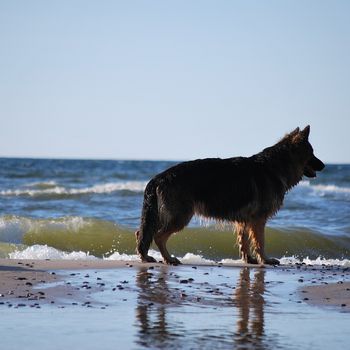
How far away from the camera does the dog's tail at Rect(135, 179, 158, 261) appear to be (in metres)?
10.7

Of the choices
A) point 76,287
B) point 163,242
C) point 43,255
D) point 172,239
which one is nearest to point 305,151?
point 163,242

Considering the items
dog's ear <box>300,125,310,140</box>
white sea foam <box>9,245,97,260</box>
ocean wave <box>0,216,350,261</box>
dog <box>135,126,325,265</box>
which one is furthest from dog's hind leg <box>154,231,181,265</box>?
ocean wave <box>0,216,350,261</box>

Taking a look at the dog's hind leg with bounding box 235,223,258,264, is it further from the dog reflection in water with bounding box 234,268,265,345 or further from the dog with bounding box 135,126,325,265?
the dog reflection in water with bounding box 234,268,265,345

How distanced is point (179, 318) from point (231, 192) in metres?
4.33

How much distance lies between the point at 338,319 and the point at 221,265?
388 cm

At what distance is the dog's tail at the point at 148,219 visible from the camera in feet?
35.1

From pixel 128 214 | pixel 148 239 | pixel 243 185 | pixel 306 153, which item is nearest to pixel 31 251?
pixel 148 239

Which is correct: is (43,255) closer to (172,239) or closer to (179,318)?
(172,239)

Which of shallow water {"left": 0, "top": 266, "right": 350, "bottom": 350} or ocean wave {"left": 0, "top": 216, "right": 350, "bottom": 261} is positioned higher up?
ocean wave {"left": 0, "top": 216, "right": 350, "bottom": 261}

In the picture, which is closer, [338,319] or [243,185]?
[338,319]

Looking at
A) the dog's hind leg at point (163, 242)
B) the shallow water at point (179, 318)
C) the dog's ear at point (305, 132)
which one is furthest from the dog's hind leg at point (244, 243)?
the shallow water at point (179, 318)

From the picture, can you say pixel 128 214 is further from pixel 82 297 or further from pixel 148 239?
pixel 82 297

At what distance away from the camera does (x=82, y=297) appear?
7.87 m

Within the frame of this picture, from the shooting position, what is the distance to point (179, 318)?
22.6 ft
